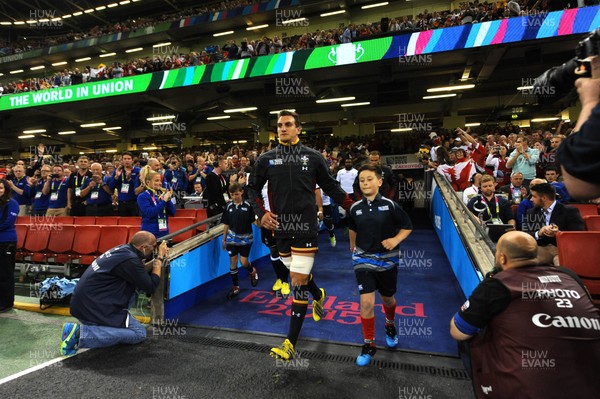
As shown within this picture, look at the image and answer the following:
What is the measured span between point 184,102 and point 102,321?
1604 centimetres

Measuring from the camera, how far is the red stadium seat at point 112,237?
224 inches

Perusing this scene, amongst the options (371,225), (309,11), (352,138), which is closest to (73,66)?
(309,11)

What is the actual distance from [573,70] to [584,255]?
111 inches

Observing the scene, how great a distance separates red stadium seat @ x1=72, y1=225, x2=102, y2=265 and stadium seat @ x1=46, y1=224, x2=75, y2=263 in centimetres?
16

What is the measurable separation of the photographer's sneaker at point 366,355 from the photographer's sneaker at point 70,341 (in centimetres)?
284

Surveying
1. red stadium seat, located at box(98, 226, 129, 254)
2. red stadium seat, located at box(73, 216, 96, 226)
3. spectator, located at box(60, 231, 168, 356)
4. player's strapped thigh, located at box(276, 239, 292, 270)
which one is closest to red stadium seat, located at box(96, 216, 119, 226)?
red stadium seat, located at box(73, 216, 96, 226)

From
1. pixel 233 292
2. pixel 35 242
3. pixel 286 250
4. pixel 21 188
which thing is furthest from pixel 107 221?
pixel 286 250

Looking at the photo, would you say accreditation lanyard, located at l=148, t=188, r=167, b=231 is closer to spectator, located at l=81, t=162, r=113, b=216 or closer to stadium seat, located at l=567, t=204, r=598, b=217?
spectator, located at l=81, t=162, r=113, b=216

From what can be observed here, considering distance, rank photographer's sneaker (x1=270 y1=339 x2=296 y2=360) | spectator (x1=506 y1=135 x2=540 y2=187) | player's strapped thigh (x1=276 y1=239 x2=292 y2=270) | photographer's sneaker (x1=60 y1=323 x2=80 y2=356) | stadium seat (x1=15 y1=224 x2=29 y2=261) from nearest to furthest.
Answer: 1. photographer's sneaker (x1=270 y1=339 x2=296 y2=360)
2. player's strapped thigh (x1=276 y1=239 x2=292 y2=270)
3. photographer's sneaker (x1=60 y1=323 x2=80 y2=356)
4. stadium seat (x1=15 y1=224 x2=29 y2=261)
5. spectator (x1=506 y1=135 x2=540 y2=187)

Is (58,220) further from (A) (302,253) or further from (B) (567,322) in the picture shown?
(B) (567,322)

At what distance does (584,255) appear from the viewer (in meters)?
3.16

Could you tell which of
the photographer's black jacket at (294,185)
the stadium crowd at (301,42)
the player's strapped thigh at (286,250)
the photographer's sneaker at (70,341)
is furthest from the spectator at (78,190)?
the stadium crowd at (301,42)

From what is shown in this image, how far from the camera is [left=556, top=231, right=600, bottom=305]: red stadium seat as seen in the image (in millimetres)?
3109

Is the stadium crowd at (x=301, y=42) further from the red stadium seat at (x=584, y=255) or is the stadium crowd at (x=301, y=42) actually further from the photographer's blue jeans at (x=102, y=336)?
the photographer's blue jeans at (x=102, y=336)
